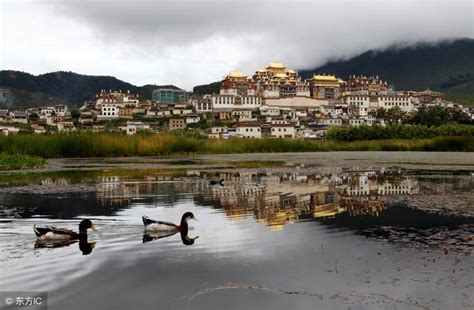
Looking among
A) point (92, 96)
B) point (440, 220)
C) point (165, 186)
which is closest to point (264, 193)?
point (165, 186)

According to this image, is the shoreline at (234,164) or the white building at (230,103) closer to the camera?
the shoreline at (234,164)

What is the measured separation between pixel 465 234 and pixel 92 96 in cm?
18825

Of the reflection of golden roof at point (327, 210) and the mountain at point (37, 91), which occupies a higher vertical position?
the mountain at point (37, 91)

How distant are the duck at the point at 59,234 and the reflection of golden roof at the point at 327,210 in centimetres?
500

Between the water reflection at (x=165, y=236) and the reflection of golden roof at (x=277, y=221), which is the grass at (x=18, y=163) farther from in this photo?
the water reflection at (x=165, y=236)

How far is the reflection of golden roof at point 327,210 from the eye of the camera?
12.6 m

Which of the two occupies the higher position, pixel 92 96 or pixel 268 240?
pixel 92 96

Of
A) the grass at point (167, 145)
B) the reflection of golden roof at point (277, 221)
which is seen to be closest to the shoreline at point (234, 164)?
the grass at point (167, 145)

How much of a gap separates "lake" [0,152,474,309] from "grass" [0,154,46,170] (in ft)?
35.9

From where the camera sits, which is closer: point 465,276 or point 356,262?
point 465,276

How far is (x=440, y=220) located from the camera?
1149 centimetres

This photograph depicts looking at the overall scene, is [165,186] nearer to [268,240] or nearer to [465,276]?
[268,240]

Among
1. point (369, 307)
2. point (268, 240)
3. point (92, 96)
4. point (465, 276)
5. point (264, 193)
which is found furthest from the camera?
point (92, 96)

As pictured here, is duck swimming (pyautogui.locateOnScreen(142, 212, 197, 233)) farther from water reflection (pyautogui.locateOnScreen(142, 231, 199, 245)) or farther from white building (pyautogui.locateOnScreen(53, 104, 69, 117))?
white building (pyautogui.locateOnScreen(53, 104, 69, 117))
